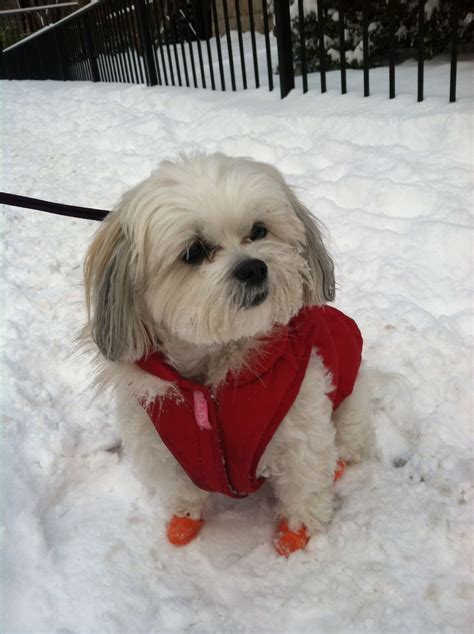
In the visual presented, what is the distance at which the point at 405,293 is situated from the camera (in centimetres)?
338

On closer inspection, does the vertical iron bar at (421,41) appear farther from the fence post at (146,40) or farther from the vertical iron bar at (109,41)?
the vertical iron bar at (109,41)

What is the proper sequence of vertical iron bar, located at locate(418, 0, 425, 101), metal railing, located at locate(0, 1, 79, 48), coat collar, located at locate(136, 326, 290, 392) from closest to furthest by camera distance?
coat collar, located at locate(136, 326, 290, 392) → vertical iron bar, located at locate(418, 0, 425, 101) → metal railing, located at locate(0, 1, 79, 48)

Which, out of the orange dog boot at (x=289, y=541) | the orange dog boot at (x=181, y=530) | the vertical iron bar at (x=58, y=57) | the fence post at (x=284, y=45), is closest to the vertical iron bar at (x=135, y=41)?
the fence post at (x=284, y=45)

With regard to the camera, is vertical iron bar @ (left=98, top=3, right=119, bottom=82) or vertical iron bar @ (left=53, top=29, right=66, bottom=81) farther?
vertical iron bar @ (left=53, top=29, right=66, bottom=81)

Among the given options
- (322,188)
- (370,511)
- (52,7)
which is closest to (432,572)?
(370,511)

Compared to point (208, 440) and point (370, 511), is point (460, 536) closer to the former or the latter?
point (370, 511)

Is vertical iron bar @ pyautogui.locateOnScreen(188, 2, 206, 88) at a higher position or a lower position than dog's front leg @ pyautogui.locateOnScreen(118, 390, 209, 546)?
→ higher

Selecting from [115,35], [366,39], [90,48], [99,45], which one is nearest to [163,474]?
[366,39]

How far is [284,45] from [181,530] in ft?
17.8

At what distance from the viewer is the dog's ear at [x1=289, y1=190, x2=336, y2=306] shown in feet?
6.75

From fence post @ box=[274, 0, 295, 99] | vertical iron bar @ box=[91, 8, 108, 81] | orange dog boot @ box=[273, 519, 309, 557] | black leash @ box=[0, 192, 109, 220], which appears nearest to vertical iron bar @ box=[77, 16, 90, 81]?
vertical iron bar @ box=[91, 8, 108, 81]

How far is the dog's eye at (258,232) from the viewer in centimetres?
188

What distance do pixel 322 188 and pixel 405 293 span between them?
58.4 inches

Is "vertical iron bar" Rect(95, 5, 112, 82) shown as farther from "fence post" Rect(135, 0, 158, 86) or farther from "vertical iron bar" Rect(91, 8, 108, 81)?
"fence post" Rect(135, 0, 158, 86)
